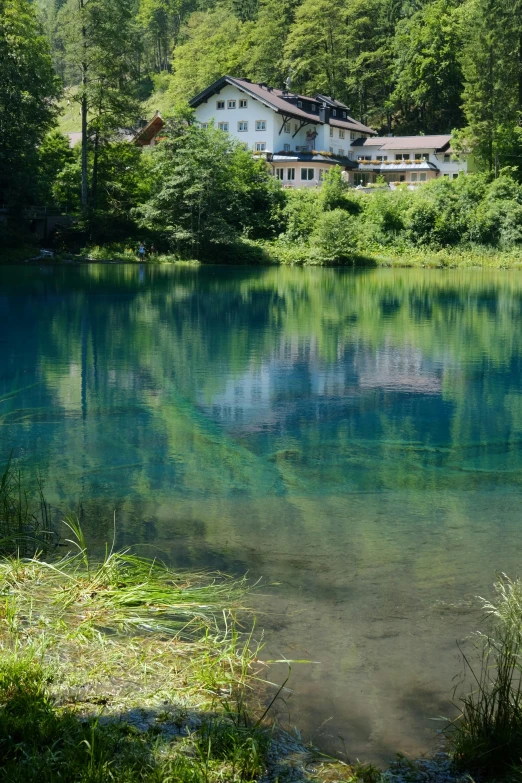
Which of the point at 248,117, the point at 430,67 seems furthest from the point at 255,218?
the point at 430,67

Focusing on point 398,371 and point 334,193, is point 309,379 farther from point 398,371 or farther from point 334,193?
point 334,193

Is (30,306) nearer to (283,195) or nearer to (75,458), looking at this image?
(75,458)

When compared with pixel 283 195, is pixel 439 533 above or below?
below

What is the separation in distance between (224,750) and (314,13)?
92974 millimetres

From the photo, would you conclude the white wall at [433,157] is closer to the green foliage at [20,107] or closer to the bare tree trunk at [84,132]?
the bare tree trunk at [84,132]

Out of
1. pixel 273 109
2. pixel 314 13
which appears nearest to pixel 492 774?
pixel 273 109

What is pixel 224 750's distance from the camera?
3393 millimetres

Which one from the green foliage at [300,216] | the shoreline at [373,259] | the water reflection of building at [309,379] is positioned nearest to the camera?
the water reflection of building at [309,379]

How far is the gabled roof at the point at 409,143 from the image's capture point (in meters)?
73.6

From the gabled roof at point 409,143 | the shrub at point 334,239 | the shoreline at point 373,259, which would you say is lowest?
the shoreline at point 373,259

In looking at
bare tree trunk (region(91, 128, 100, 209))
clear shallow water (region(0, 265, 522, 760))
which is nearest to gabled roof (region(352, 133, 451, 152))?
bare tree trunk (region(91, 128, 100, 209))

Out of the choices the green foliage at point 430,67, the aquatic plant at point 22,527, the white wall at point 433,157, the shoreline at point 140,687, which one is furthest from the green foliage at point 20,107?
A: the green foliage at point 430,67

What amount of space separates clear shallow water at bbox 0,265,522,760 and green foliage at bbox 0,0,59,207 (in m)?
23.6

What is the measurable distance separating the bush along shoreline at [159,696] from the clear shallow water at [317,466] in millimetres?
275
